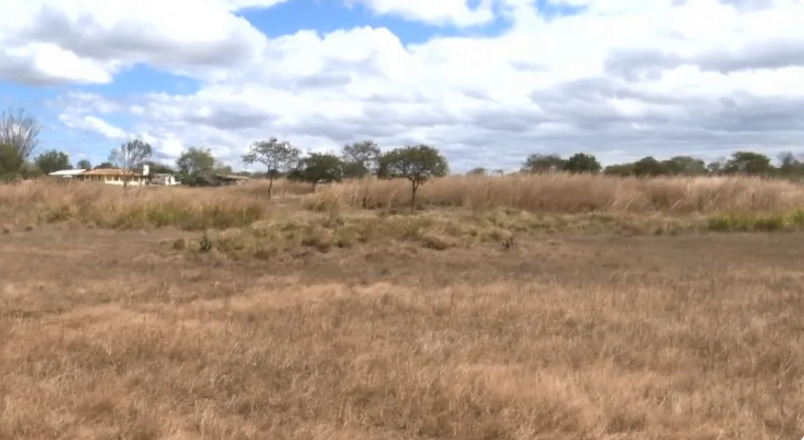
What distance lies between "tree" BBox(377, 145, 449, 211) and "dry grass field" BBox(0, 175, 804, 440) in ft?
33.8

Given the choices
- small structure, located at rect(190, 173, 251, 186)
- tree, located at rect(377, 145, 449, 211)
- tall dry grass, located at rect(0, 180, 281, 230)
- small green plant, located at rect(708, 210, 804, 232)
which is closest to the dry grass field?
tall dry grass, located at rect(0, 180, 281, 230)

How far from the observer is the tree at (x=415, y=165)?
2667 centimetres

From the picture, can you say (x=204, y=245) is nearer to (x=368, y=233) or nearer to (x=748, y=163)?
(x=368, y=233)

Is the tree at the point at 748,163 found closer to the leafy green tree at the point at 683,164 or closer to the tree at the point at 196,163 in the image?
the leafy green tree at the point at 683,164

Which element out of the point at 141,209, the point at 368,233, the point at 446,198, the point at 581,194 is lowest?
the point at 368,233

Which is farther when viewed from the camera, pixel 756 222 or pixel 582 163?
pixel 582 163

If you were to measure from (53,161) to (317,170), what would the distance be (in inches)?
1436

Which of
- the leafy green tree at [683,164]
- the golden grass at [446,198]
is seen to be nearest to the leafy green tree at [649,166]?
the leafy green tree at [683,164]

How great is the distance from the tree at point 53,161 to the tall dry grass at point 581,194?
48.7 m

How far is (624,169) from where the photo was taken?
138ft

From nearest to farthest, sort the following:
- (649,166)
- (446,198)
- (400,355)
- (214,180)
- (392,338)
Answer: (400,355)
(392,338)
(446,198)
(649,166)
(214,180)

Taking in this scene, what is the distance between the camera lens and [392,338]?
6711 mm

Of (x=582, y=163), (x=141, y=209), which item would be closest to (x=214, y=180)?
(x=582, y=163)

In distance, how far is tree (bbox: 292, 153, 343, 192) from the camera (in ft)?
147
